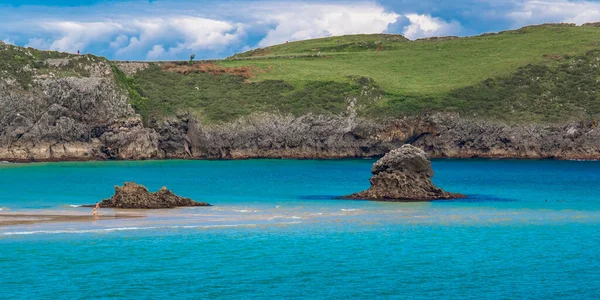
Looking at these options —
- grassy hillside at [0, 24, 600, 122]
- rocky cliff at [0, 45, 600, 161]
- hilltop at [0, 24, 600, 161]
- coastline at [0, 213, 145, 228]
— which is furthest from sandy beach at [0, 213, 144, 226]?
grassy hillside at [0, 24, 600, 122]

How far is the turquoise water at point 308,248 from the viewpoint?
3231cm

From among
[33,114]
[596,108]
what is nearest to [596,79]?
[596,108]

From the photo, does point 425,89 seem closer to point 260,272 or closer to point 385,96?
point 385,96

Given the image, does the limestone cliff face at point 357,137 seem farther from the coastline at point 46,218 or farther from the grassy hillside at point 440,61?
the coastline at point 46,218

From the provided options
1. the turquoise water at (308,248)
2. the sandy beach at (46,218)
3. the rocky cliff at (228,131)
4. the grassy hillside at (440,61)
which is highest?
the grassy hillside at (440,61)

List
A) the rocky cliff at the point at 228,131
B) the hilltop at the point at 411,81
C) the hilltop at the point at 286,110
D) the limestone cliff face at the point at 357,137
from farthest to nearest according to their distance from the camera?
the hilltop at the point at 411,81 < the limestone cliff face at the point at 357,137 < the rocky cliff at the point at 228,131 < the hilltop at the point at 286,110

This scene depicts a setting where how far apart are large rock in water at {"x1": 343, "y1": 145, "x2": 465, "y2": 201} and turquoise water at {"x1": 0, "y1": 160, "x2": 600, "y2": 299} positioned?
7.86 feet

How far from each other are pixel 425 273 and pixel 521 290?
4.33 meters

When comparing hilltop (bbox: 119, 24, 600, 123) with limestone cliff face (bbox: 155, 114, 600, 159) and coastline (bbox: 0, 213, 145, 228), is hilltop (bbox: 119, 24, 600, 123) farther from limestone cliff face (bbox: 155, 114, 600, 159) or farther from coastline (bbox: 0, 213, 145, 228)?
coastline (bbox: 0, 213, 145, 228)

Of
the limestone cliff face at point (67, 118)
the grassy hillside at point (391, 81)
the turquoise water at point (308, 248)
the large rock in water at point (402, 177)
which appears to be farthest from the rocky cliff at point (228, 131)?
the large rock in water at point (402, 177)

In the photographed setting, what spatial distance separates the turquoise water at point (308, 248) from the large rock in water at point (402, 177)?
240 centimetres

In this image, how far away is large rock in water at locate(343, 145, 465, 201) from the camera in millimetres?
63334

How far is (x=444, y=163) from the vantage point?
384 ft

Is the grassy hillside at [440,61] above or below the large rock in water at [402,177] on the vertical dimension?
above
